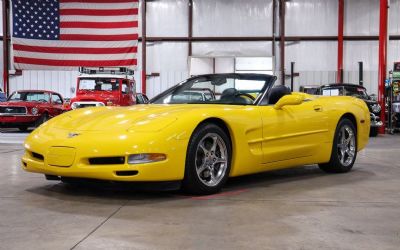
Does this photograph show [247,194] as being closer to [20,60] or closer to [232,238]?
[232,238]

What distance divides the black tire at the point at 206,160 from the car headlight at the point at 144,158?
0.85ft

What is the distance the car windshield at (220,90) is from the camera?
17.7ft

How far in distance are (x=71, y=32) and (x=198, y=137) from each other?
17.6 meters

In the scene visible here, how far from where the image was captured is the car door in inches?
202

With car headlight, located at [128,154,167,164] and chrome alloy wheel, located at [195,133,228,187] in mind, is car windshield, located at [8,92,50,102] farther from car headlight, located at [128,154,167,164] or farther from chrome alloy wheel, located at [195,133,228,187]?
car headlight, located at [128,154,167,164]

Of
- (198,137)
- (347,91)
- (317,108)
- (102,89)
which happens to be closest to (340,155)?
(317,108)

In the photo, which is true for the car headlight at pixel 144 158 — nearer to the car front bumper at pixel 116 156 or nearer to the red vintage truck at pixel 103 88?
the car front bumper at pixel 116 156

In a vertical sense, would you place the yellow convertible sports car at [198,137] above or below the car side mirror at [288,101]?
below

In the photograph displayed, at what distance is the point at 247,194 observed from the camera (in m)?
4.70

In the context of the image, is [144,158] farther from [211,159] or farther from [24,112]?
[24,112]

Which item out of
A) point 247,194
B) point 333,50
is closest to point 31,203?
point 247,194

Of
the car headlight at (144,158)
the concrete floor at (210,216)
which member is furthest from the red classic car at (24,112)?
the car headlight at (144,158)

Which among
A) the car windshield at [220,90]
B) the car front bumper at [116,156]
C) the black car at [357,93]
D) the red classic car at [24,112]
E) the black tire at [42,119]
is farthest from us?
the black tire at [42,119]

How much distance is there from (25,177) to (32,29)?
16.3 meters
